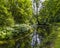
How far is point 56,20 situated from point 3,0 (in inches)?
1041

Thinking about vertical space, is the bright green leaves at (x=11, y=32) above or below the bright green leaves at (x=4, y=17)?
below

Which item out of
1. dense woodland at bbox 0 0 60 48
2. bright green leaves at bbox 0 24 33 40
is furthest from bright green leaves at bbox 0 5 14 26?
bright green leaves at bbox 0 24 33 40

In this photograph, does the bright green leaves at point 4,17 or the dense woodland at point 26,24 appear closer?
the dense woodland at point 26,24

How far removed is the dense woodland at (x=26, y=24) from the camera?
24413 mm

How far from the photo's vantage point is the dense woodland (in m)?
24.4

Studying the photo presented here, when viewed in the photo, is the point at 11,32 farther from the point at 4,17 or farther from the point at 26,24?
the point at 26,24

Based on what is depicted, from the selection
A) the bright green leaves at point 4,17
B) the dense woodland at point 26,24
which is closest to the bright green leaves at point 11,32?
the dense woodland at point 26,24

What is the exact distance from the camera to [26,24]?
1588 inches

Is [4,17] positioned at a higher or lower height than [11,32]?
higher

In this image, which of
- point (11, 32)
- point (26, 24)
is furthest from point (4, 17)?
point (26, 24)

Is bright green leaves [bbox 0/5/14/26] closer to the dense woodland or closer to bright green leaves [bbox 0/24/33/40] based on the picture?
the dense woodland

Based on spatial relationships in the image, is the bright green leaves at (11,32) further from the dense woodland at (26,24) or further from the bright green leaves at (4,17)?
the bright green leaves at (4,17)

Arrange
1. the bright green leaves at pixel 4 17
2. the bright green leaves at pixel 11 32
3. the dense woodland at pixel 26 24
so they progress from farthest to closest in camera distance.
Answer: the bright green leaves at pixel 4 17
the bright green leaves at pixel 11 32
the dense woodland at pixel 26 24

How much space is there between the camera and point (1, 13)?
32500 mm
